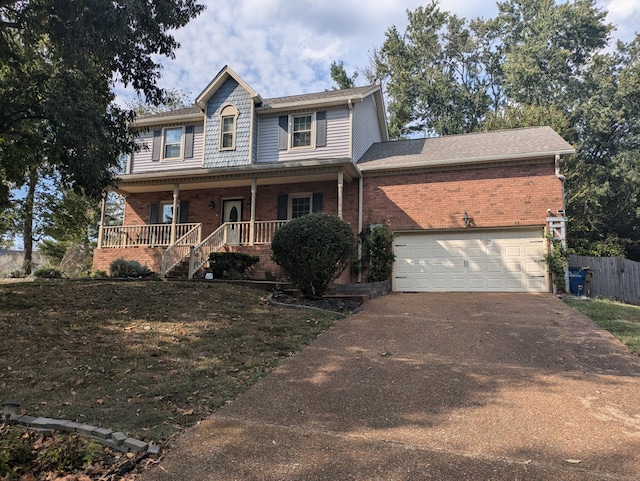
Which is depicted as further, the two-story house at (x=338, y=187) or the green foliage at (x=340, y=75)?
the green foliage at (x=340, y=75)

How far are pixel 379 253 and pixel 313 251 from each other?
15.5ft

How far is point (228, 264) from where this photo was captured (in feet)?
42.1

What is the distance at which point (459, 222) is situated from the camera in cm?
1330

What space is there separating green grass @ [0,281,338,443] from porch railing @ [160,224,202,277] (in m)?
4.16

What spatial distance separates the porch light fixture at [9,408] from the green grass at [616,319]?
742 centimetres

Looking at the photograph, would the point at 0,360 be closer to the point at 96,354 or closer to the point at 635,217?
the point at 96,354

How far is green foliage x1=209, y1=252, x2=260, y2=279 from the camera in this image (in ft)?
41.9

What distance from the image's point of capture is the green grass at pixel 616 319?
6.58 meters

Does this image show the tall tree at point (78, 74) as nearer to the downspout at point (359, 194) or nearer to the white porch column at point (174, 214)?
the white porch column at point (174, 214)

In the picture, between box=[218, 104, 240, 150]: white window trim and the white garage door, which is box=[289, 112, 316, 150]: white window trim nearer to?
box=[218, 104, 240, 150]: white window trim

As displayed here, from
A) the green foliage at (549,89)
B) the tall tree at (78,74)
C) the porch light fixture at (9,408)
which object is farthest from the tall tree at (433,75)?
the porch light fixture at (9,408)

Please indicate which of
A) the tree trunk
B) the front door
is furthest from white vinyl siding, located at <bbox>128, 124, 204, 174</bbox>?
the tree trunk

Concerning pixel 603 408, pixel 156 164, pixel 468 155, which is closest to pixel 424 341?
pixel 603 408

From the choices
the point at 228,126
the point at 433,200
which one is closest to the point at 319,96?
the point at 228,126
